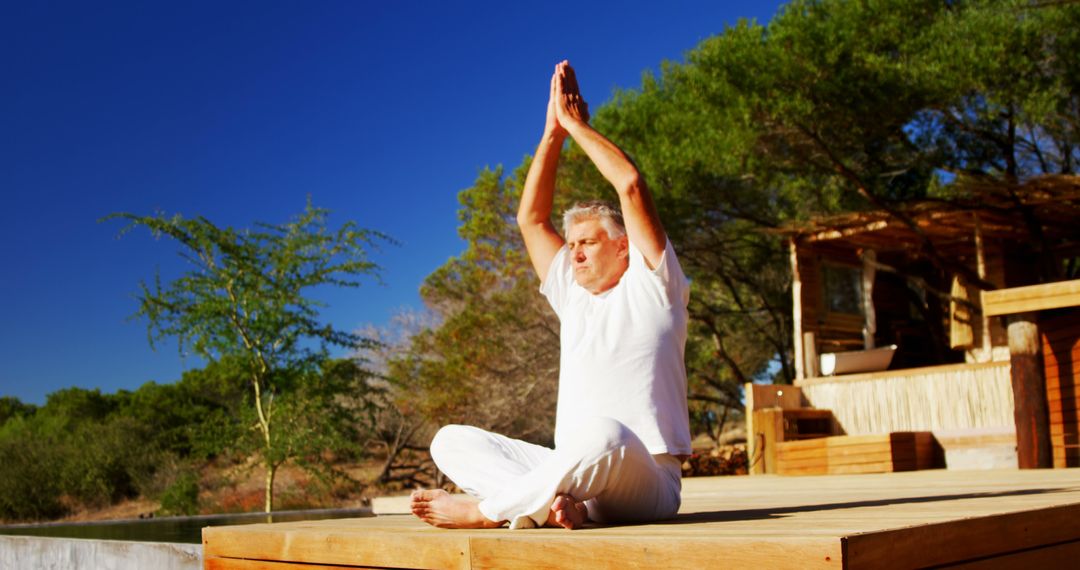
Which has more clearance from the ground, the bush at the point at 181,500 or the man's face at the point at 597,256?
the man's face at the point at 597,256

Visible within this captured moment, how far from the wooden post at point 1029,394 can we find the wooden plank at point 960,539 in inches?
234

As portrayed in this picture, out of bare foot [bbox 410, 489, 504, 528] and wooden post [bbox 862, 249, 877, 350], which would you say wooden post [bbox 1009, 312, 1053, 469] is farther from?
wooden post [bbox 862, 249, 877, 350]

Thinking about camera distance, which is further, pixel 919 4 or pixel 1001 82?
pixel 919 4

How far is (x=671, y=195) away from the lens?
14.9m

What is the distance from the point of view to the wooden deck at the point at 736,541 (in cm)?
169

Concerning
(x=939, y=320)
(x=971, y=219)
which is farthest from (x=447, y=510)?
(x=939, y=320)

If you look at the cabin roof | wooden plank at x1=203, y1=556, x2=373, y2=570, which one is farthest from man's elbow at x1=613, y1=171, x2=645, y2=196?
the cabin roof

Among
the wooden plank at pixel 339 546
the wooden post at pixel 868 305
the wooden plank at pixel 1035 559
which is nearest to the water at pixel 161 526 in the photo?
the wooden plank at pixel 339 546

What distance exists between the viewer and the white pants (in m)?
2.22

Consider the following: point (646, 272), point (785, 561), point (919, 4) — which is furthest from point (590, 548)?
point (919, 4)

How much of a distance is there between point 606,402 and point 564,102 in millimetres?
930

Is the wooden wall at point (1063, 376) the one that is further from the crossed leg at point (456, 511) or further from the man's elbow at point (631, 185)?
the crossed leg at point (456, 511)

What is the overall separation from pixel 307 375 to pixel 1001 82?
8900 millimetres

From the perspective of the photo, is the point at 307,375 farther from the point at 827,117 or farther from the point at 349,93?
the point at 349,93
